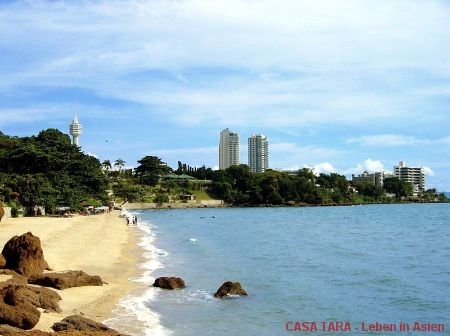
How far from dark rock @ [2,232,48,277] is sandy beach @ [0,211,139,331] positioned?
2.23m

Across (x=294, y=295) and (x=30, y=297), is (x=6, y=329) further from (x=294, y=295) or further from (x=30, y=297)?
(x=294, y=295)

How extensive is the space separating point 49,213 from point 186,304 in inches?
2061

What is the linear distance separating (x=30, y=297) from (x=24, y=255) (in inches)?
236

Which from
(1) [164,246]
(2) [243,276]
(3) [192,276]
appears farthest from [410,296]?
(1) [164,246]

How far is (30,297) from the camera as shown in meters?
13.5

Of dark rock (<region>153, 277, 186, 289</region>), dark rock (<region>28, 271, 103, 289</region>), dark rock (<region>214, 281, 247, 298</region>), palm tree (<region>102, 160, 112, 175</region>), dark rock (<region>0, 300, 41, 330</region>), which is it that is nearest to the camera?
dark rock (<region>0, 300, 41, 330</region>)

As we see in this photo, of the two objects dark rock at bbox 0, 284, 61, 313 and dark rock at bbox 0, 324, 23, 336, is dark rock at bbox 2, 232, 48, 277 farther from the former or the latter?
dark rock at bbox 0, 324, 23, 336

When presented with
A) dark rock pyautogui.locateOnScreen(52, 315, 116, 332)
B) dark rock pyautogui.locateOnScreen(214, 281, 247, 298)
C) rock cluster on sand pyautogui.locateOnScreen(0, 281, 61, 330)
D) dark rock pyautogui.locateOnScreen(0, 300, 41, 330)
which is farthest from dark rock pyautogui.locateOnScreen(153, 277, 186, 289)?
dark rock pyautogui.locateOnScreen(0, 300, 41, 330)

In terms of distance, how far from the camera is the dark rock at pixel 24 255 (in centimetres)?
1888

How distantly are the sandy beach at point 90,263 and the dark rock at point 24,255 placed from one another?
7.32 feet

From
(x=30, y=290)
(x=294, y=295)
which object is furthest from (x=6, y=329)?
(x=294, y=295)

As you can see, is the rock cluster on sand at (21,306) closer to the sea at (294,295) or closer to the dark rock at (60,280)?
the sea at (294,295)

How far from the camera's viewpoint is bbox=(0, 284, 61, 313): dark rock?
12.4m

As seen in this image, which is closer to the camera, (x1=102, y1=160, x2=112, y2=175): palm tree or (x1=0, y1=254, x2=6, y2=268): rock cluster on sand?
(x1=0, y1=254, x2=6, y2=268): rock cluster on sand
